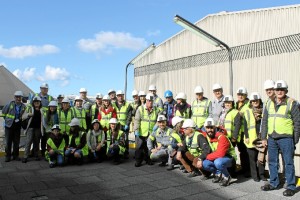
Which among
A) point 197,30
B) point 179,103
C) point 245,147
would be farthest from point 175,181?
point 197,30

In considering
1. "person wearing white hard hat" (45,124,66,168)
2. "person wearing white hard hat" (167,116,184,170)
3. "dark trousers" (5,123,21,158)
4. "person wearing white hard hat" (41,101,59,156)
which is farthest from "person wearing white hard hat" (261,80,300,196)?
"dark trousers" (5,123,21,158)

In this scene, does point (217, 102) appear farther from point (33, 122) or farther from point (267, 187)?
point (33, 122)

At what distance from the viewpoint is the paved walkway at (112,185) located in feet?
17.5

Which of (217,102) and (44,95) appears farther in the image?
(44,95)

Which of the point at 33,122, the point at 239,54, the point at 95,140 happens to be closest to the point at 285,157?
the point at 95,140

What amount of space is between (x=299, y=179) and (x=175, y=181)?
247 cm

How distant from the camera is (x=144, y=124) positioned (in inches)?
320

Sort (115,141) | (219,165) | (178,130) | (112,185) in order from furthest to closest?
(115,141) → (178,130) → (112,185) → (219,165)

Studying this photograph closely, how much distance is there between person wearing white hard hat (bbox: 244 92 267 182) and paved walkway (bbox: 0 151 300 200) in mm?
268

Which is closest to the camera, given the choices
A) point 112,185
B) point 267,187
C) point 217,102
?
point 267,187

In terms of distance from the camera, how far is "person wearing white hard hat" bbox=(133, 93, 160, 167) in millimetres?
8094

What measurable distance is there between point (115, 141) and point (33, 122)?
239 centimetres

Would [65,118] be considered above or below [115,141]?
above

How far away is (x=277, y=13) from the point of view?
445 inches
